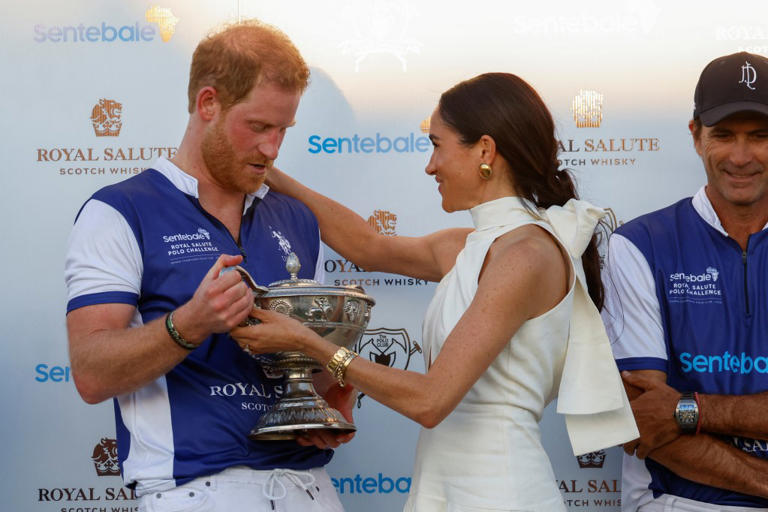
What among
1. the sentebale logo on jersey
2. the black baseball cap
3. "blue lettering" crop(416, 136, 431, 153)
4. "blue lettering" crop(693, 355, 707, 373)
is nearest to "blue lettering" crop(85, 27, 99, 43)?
the sentebale logo on jersey

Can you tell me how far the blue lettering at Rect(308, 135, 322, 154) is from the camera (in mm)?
3934

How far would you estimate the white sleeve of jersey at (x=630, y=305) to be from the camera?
11.1ft

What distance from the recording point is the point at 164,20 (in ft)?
13.0

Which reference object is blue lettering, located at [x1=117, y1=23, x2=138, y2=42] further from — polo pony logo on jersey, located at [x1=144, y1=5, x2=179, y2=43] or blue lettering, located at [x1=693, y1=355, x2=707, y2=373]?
blue lettering, located at [x1=693, y1=355, x2=707, y2=373]

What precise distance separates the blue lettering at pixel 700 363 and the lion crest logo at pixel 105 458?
2115mm

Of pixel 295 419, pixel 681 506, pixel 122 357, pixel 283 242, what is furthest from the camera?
pixel 681 506

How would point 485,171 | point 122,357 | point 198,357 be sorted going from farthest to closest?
point 485,171
point 198,357
point 122,357

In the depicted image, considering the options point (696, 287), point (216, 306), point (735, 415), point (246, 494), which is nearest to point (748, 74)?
point (696, 287)

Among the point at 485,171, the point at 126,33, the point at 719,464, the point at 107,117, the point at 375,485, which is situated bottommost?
the point at 375,485

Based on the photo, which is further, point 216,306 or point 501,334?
point 501,334

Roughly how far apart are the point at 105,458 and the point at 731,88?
260 cm

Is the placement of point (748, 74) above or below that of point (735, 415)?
above

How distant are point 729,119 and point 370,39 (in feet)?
4.36

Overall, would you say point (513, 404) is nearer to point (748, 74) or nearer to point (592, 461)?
point (592, 461)
